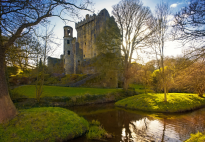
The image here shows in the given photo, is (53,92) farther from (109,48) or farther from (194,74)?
(194,74)

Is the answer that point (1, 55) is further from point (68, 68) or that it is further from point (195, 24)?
point (68, 68)

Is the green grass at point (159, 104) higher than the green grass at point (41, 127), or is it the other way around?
the green grass at point (41, 127)

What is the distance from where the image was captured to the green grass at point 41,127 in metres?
4.92

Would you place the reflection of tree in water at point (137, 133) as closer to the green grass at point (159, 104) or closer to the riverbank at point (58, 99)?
the green grass at point (159, 104)

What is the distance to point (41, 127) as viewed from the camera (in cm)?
552

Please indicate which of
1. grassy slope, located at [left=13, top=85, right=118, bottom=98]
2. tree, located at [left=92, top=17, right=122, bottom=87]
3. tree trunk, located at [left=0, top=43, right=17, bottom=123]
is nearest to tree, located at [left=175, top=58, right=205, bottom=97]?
tree trunk, located at [left=0, top=43, right=17, bottom=123]

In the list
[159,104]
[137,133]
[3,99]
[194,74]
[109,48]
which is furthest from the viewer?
[109,48]

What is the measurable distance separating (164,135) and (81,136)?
14.0 feet

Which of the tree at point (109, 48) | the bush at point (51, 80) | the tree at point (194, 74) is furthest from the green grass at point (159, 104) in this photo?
the bush at point (51, 80)

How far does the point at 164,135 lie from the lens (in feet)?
21.4

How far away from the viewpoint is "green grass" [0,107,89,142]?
4.92 meters

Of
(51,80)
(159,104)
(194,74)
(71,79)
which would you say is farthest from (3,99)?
(51,80)

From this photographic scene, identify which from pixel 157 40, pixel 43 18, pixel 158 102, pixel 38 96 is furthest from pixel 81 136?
pixel 157 40

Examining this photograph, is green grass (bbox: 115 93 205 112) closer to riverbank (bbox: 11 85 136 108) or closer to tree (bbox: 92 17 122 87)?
riverbank (bbox: 11 85 136 108)
